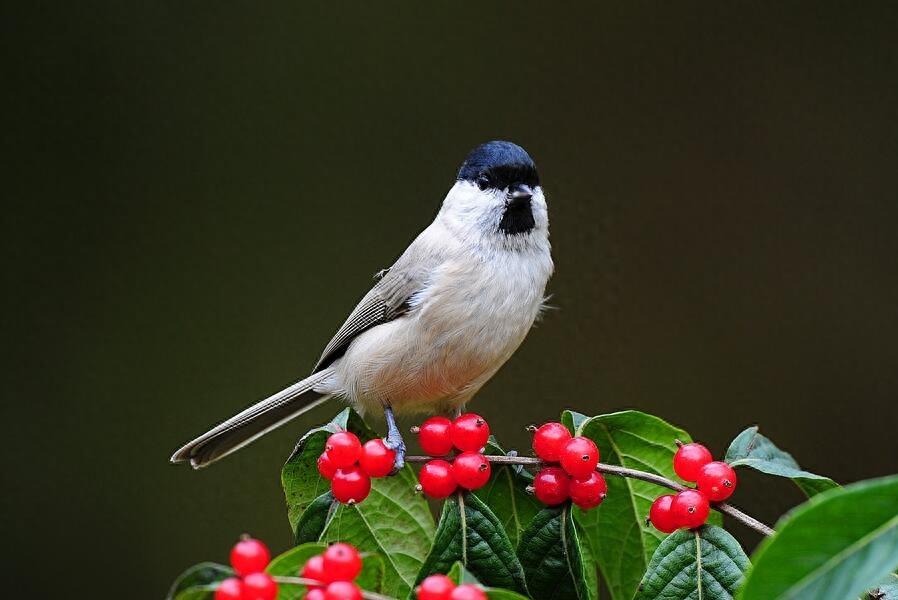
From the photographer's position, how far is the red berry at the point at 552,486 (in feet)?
3.08

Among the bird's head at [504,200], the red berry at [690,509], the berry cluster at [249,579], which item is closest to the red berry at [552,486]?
the red berry at [690,509]

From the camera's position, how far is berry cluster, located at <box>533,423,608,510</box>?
928mm

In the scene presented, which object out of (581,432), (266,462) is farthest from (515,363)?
(581,432)

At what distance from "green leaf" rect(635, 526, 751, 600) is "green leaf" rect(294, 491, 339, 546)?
32 cm

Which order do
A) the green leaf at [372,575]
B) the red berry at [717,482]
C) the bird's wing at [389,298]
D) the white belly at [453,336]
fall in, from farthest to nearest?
the bird's wing at [389,298] < the white belly at [453,336] < the red berry at [717,482] < the green leaf at [372,575]

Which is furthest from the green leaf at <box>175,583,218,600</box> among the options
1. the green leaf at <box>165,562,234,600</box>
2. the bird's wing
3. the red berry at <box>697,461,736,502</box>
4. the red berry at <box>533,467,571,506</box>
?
the bird's wing

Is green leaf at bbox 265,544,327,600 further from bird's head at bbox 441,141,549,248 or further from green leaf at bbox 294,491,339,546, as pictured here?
bird's head at bbox 441,141,549,248

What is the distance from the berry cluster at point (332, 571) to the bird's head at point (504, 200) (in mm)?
889

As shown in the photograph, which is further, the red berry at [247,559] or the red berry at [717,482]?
the red berry at [717,482]

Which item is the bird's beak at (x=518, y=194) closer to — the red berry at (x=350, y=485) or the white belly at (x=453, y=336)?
the white belly at (x=453, y=336)

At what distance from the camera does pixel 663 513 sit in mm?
925

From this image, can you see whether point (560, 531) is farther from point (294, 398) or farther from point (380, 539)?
point (294, 398)

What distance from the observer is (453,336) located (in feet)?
4.80

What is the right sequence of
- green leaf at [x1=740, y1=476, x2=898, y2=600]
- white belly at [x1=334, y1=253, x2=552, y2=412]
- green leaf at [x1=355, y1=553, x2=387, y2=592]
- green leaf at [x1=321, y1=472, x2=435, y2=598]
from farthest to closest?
1. white belly at [x1=334, y1=253, x2=552, y2=412]
2. green leaf at [x1=321, y1=472, x2=435, y2=598]
3. green leaf at [x1=355, y1=553, x2=387, y2=592]
4. green leaf at [x1=740, y1=476, x2=898, y2=600]
